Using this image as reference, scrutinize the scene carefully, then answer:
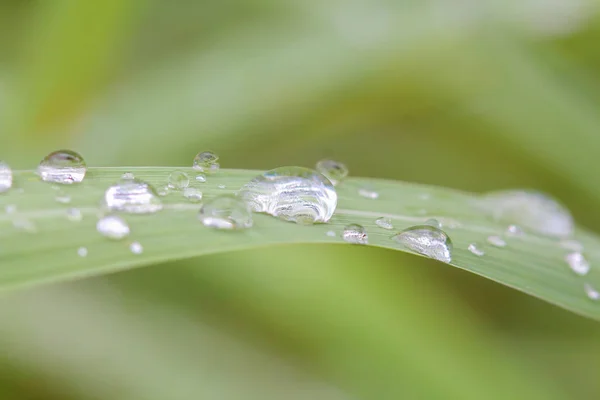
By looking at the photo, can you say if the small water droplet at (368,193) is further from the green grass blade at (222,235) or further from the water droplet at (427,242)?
the water droplet at (427,242)

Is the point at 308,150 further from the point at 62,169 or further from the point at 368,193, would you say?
the point at 62,169

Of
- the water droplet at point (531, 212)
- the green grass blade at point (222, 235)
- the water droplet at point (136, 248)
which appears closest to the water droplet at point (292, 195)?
the green grass blade at point (222, 235)

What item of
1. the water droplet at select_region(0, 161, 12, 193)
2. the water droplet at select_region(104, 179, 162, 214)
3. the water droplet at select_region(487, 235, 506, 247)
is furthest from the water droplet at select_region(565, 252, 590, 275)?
the water droplet at select_region(0, 161, 12, 193)

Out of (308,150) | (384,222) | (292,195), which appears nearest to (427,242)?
(384,222)

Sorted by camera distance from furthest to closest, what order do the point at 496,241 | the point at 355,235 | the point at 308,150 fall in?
the point at 308,150, the point at 496,241, the point at 355,235

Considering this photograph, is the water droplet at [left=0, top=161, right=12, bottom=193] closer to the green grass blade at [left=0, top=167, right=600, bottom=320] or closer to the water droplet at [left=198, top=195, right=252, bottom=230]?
the green grass blade at [left=0, top=167, right=600, bottom=320]

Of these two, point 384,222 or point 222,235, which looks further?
point 384,222
